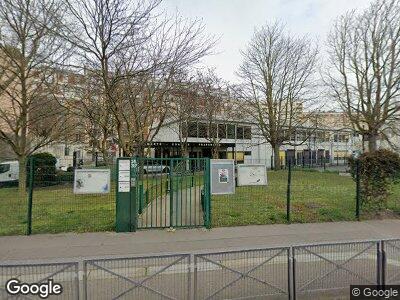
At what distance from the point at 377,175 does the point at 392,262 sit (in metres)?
5.95

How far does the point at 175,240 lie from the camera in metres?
7.55

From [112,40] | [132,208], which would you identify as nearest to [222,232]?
[132,208]

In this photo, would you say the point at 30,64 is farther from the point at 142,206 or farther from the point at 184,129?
the point at 184,129

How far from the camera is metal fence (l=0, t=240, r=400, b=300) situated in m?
4.10

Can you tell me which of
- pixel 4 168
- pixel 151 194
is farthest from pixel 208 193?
pixel 4 168

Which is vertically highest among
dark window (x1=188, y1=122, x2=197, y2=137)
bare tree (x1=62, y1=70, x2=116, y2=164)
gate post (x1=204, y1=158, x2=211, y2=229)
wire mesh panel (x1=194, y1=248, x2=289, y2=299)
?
dark window (x1=188, y1=122, x2=197, y2=137)

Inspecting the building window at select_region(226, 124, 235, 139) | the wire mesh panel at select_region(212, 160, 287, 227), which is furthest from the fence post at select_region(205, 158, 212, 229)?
the building window at select_region(226, 124, 235, 139)

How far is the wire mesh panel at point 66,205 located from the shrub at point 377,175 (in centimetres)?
747

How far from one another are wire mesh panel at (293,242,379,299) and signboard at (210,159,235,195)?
180 inches

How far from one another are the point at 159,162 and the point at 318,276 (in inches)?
206

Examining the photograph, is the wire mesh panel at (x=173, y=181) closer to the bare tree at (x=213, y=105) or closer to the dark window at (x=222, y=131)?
the bare tree at (x=213, y=105)

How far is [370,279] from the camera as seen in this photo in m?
4.88

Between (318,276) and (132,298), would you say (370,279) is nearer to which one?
(318,276)

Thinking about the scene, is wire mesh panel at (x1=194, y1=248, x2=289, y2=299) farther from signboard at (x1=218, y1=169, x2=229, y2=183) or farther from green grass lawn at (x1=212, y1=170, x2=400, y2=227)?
signboard at (x1=218, y1=169, x2=229, y2=183)
